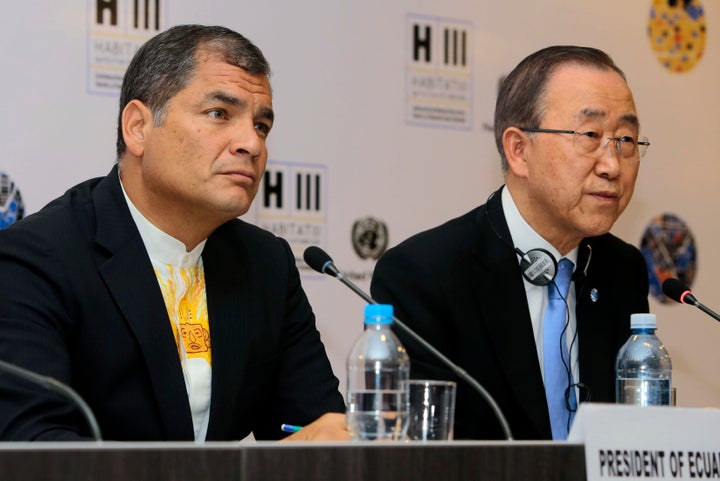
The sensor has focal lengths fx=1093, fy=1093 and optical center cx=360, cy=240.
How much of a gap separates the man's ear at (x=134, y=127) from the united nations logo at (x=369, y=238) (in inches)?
60.7

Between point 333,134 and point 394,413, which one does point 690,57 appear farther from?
point 394,413

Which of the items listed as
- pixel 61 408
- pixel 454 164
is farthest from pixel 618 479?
pixel 454 164

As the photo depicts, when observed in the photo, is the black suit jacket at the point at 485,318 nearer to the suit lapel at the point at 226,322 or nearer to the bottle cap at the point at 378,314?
the suit lapel at the point at 226,322

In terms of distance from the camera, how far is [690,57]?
523cm

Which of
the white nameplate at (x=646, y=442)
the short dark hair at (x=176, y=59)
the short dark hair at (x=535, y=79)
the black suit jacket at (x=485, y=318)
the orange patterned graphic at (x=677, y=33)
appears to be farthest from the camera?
the orange patterned graphic at (x=677, y=33)

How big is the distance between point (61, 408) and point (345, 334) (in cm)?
211

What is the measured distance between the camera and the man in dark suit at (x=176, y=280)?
2.55m

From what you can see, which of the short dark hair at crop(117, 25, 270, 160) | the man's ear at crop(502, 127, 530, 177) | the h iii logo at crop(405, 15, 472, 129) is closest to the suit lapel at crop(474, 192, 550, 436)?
the man's ear at crop(502, 127, 530, 177)

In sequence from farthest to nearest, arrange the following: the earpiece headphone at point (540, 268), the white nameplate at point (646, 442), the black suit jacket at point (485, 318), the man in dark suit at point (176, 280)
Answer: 1. the earpiece headphone at point (540, 268)
2. the black suit jacket at point (485, 318)
3. the man in dark suit at point (176, 280)
4. the white nameplate at point (646, 442)

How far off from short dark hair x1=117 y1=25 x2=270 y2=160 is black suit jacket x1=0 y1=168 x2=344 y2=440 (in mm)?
245

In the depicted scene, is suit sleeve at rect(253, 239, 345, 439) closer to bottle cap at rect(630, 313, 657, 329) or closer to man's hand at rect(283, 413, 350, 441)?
man's hand at rect(283, 413, 350, 441)

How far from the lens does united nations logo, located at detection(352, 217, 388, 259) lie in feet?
14.2

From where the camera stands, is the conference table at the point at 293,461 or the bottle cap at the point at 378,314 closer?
the conference table at the point at 293,461

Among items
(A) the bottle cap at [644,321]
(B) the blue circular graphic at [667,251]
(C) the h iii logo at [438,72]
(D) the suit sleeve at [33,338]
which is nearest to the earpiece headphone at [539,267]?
(A) the bottle cap at [644,321]
